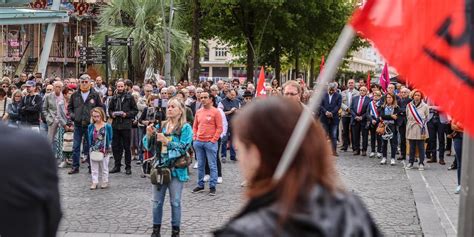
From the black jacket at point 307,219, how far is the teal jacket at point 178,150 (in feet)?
19.3

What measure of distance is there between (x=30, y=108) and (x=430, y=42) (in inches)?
497

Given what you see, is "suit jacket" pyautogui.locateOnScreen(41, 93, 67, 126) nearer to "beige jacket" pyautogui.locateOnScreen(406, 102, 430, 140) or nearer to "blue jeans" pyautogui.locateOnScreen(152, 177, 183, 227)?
"blue jeans" pyautogui.locateOnScreen(152, 177, 183, 227)

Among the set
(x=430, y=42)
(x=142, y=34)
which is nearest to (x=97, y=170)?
(x=430, y=42)

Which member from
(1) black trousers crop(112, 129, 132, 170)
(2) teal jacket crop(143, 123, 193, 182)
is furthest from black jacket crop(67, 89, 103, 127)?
(2) teal jacket crop(143, 123, 193, 182)

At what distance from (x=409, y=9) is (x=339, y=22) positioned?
1559 inches

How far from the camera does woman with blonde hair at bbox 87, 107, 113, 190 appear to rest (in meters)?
11.9

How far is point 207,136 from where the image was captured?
11695mm

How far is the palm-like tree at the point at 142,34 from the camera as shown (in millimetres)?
36656

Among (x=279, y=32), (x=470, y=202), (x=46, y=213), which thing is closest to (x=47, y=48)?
(x=279, y=32)

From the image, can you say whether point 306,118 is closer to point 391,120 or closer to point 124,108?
point 124,108

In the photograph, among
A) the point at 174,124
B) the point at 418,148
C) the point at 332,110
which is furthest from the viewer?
the point at 332,110

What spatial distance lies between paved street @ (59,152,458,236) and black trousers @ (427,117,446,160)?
1487 millimetres

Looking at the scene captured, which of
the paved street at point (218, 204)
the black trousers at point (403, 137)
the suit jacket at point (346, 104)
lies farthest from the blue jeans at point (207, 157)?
the suit jacket at point (346, 104)

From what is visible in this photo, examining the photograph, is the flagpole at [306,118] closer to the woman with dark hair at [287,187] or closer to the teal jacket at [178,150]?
the woman with dark hair at [287,187]
